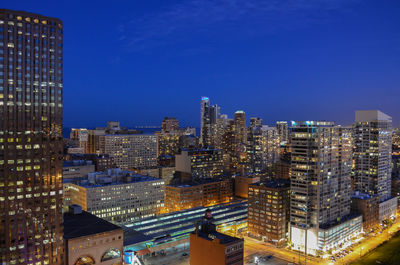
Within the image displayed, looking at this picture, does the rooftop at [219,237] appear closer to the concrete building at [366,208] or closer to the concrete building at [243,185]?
the concrete building at [366,208]

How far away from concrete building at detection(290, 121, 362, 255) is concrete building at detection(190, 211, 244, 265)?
97.1 ft

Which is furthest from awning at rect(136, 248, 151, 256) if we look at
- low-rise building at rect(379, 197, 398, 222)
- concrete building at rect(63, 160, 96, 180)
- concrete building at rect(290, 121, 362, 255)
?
concrete building at rect(63, 160, 96, 180)

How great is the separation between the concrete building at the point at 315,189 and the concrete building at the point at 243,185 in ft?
239

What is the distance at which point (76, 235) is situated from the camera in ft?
275

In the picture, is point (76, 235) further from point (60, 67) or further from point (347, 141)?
point (347, 141)

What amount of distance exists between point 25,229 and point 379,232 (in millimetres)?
116574

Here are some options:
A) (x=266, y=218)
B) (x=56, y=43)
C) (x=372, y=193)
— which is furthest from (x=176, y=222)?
(x=372, y=193)

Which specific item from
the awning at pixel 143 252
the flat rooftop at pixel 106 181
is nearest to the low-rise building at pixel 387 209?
the awning at pixel 143 252

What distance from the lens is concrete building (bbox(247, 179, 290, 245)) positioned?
368 ft

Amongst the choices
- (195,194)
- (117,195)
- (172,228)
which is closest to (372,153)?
(195,194)

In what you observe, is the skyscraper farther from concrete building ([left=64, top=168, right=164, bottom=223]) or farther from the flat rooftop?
the flat rooftop

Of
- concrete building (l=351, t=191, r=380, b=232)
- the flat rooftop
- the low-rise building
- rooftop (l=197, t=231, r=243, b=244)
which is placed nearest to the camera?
rooftop (l=197, t=231, r=243, b=244)

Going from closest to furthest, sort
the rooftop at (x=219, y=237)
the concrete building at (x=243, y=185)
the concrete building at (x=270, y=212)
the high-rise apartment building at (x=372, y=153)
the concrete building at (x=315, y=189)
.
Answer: the rooftop at (x=219, y=237) → the concrete building at (x=315, y=189) → the concrete building at (x=270, y=212) → the high-rise apartment building at (x=372, y=153) → the concrete building at (x=243, y=185)

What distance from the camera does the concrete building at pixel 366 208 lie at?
125 meters
